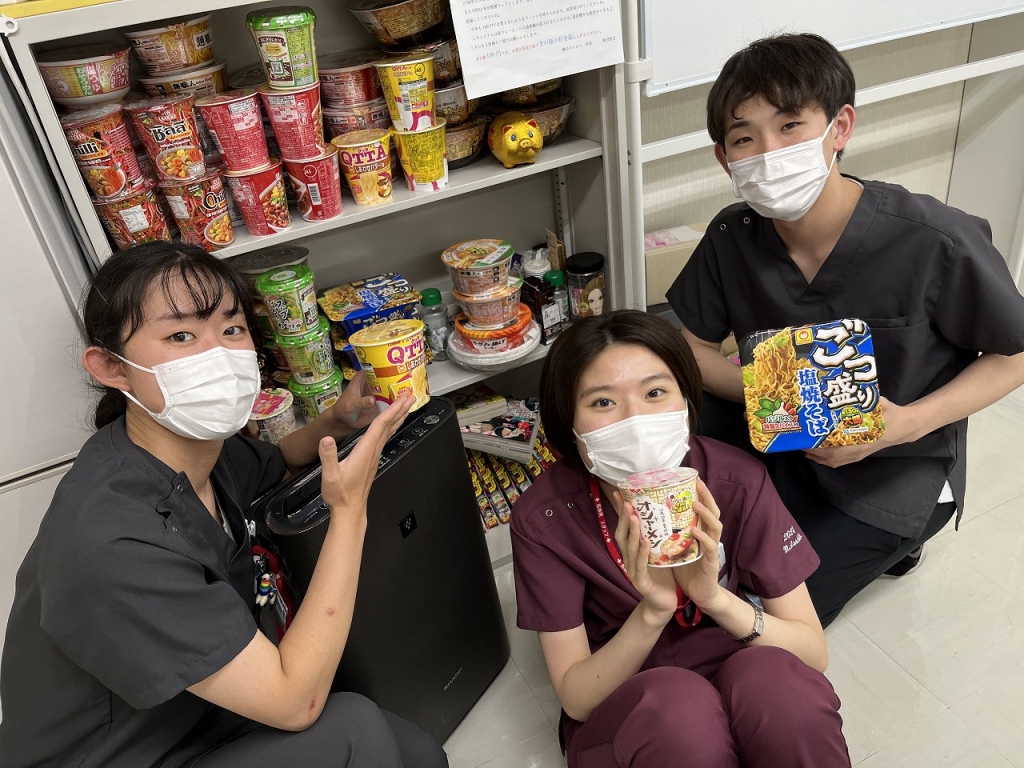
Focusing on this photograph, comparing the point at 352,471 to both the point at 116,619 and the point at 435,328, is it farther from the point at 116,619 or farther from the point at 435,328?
the point at 435,328

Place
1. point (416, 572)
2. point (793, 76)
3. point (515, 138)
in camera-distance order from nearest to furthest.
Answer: point (793, 76)
point (416, 572)
point (515, 138)

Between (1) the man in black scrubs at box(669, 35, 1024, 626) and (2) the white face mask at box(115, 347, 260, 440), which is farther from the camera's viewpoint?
(1) the man in black scrubs at box(669, 35, 1024, 626)

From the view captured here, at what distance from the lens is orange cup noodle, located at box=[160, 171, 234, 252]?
1.41m

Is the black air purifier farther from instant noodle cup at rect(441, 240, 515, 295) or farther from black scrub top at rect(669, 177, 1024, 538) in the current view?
black scrub top at rect(669, 177, 1024, 538)

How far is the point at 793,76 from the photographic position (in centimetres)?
134

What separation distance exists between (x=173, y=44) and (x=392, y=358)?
0.72 m

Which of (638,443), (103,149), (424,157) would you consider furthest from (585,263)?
(103,149)

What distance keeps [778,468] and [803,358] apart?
508 millimetres

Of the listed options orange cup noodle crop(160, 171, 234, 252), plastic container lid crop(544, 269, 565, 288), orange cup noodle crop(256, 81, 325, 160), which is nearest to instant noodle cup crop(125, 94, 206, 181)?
orange cup noodle crop(160, 171, 234, 252)

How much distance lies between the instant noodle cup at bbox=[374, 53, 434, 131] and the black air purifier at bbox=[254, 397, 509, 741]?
1.92ft

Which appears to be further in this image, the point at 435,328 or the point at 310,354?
the point at 435,328

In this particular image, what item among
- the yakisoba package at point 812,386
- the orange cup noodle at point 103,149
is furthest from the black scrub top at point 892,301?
the orange cup noodle at point 103,149

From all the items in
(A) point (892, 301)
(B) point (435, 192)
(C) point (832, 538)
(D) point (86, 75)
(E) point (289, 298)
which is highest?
(D) point (86, 75)

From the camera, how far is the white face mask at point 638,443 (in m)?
1.18
